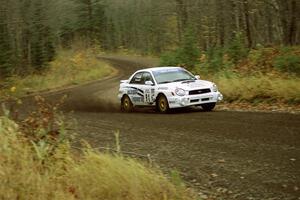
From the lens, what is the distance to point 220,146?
1013 cm

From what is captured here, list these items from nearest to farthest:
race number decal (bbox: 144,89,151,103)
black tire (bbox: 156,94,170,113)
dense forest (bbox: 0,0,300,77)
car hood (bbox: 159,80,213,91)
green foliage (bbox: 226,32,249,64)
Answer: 1. car hood (bbox: 159,80,213,91)
2. black tire (bbox: 156,94,170,113)
3. race number decal (bbox: 144,89,151,103)
4. green foliage (bbox: 226,32,249,64)
5. dense forest (bbox: 0,0,300,77)

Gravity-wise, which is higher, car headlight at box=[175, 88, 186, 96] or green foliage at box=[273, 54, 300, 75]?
green foliage at box=[273, 54, 300, 75]

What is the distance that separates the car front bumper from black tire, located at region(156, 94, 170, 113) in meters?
0.26

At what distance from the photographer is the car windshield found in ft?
57.7

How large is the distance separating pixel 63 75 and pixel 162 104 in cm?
2417

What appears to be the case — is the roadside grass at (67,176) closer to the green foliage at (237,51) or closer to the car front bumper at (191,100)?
the car front bumper at (191,100)

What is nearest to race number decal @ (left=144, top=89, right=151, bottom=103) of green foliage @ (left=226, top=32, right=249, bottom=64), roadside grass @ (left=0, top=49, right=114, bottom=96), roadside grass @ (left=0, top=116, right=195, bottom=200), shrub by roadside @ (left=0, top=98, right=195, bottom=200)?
green foliage @ (left=226, top=32, right=249, bottom=64)

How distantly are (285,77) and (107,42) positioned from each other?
6837 centimetres

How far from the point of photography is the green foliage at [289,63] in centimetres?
1976

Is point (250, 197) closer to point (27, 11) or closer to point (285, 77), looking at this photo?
point (285, 77)

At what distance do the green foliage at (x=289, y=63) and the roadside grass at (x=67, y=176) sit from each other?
14.5 metres

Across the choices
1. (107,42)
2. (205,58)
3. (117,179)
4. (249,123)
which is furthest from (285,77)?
(107,42)

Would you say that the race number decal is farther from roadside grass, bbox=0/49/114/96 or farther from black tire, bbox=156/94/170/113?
roadside grass, bbox=0/49/114/96

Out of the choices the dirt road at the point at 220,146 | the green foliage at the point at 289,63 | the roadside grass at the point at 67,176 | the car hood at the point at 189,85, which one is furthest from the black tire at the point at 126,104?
the roadside grass at the point at 67,176
